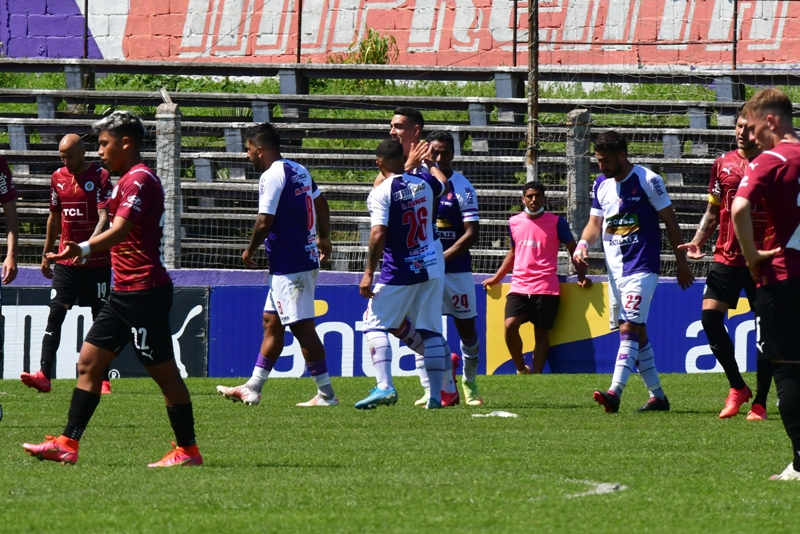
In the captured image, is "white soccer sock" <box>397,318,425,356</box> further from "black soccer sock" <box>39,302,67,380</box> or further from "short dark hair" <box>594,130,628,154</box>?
"black soccer sock" <box>39,302,67,380</box>

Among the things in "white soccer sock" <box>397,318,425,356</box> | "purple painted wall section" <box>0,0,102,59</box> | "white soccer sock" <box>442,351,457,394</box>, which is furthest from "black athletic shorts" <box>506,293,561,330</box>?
"purple painted wall section" <box>0,0,102,59</box>

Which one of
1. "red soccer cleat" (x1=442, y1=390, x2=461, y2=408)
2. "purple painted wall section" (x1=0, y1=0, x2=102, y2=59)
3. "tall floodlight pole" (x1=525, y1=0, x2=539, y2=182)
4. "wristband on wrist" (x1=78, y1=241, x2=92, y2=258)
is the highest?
"purple painted wall section" (x1=0, y1=0, x2=102, y2=59)

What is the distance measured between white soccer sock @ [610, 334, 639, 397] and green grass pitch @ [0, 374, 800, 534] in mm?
229

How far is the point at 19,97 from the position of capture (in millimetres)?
19406

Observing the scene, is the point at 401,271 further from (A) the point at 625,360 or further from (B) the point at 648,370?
(B) the point at 648,370

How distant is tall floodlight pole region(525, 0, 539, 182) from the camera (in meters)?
14.8

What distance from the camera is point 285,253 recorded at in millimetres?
9633

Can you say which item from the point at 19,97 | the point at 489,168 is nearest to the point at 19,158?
the point at 19,97

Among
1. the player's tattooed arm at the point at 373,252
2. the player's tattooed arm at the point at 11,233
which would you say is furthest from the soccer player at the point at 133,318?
the player's tattooed arm at the point at 11,233

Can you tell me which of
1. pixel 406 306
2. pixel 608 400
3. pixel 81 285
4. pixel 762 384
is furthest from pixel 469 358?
pixel 81 285

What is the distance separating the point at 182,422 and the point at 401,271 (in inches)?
117

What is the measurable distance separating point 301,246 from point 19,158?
968 centimetres

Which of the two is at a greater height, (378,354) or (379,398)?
(378,354)

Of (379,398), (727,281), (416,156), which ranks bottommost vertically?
(379,398)
